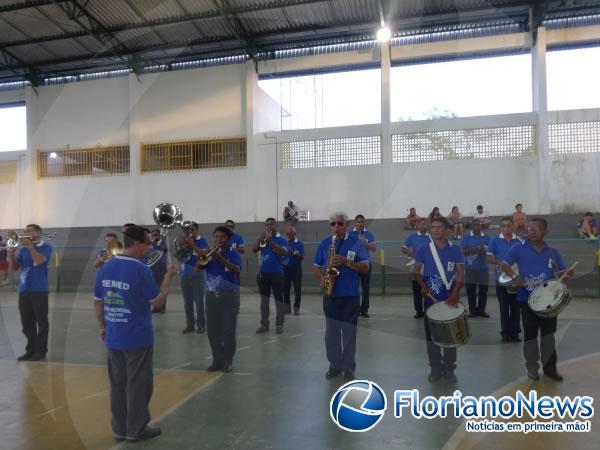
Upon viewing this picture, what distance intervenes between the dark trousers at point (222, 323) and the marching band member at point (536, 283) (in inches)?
127

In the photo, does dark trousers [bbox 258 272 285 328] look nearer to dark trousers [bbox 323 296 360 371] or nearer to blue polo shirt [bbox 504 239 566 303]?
dark trousers [bbox 323 296 360 371]

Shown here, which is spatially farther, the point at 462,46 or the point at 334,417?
the point at 462,46

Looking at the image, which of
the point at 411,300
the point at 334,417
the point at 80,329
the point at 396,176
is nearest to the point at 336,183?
the point at 396,176

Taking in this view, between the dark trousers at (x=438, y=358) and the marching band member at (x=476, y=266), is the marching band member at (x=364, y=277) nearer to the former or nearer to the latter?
the marching band member at (x=476, y=266)

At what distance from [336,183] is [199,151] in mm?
5538

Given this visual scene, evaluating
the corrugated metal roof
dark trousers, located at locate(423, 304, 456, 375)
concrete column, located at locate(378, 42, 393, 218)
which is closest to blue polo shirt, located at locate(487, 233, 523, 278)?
dark trousers, located at locate(423, 304, 456, 375)

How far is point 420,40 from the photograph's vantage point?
55.3ft

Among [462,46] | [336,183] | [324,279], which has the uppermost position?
[462,46]

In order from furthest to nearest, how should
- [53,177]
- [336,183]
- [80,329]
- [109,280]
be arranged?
[53,177] → [336,183] → [80,329] → [109,280]

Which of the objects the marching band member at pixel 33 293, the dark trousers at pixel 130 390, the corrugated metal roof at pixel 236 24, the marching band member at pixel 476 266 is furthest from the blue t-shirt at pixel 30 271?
the corrugated metal roof at pixel 236 24

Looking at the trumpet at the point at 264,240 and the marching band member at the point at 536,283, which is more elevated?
the trumpet at the point at 264,240

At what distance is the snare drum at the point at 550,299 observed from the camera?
191 inches

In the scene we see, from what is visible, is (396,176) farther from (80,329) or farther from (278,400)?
(278,400)

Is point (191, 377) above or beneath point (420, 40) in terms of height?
beneath
